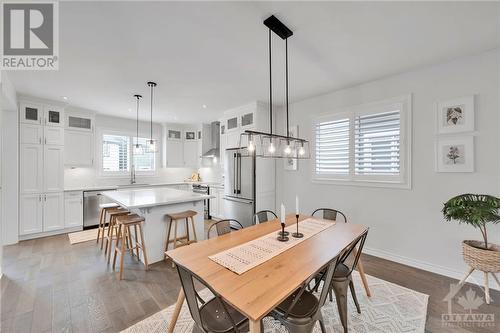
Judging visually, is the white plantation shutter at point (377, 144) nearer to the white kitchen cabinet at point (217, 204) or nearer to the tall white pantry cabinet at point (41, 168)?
the white kitchen cabinet at point (217, 204)

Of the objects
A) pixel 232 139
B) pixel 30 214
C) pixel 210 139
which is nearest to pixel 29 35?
pixel 232 139

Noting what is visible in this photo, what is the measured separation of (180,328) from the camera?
5.99 feet

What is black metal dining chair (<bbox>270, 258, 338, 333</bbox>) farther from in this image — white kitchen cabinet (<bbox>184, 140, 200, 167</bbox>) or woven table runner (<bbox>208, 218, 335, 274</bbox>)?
white kitchen cabinet (<bbox>184, 140, 200, 167</bbox>)

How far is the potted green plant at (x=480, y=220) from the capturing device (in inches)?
82.5

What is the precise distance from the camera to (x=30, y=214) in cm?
391

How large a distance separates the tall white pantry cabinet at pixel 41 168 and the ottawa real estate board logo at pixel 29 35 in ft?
5.48

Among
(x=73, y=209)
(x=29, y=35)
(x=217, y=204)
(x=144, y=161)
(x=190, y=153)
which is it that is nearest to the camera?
(x=29, y=35)

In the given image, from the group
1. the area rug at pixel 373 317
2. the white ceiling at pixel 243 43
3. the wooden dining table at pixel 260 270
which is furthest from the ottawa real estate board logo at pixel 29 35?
the area rug at pixel 373 317

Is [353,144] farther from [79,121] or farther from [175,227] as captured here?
[79,121]

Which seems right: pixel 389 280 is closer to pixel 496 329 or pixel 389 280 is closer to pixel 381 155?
pixel 496 329

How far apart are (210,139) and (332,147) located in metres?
3.77

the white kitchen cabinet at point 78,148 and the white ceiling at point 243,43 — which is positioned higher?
the white ceiling at point 243,43

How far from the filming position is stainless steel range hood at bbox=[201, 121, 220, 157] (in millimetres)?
6152

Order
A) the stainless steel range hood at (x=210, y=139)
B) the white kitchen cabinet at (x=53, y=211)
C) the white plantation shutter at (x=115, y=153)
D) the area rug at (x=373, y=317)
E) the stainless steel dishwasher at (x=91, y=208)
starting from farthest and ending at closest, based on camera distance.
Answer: the stainless steel range hood at (x=210, y=139), the white plantation shutter at (x=115, y=153), the stainless steel dishwasher at (x=91, y=208), the white kitchen cabinet at (x=53, y=211), the area rug at (x=373, y=317)
